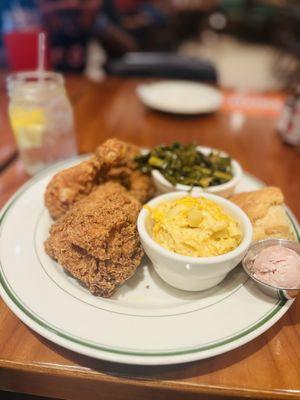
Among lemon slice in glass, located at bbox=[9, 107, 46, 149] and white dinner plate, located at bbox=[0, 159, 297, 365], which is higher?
lemon slice in glass, located at bbox=[9, 107, 46, 149]

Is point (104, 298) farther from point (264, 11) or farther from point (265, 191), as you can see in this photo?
point (264, 11)

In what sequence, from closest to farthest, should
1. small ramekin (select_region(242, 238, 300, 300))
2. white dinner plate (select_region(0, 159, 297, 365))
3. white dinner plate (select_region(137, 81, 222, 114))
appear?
white dinner plate (select_region(0, 159, 297, 365)), small ramekin (select_region(242, 238, 300, 300)), white dinner plate (select_region(137, 81, 222, 114))

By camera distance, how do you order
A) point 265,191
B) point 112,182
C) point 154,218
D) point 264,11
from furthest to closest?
point 264,11
point 112,182
point 265,191
point 154,218

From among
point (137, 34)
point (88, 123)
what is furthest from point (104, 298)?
point (137, 34)

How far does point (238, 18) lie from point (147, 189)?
12.6 metres

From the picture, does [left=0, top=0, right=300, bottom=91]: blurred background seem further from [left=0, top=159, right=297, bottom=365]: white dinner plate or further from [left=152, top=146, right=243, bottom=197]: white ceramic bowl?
[left=0, top=159, right=297, bottom=365]: white dinner plate

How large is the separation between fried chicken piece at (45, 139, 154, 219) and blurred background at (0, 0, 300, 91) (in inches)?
70.1

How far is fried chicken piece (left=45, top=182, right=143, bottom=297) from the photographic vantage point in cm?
131

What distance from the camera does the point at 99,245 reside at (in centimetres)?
129

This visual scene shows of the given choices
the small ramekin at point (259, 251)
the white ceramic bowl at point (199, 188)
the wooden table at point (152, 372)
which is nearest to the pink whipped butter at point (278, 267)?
the small ramekin at point (259, 251)

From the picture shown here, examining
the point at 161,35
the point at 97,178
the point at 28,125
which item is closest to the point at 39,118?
the point at 28,125

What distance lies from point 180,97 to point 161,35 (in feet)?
21.8

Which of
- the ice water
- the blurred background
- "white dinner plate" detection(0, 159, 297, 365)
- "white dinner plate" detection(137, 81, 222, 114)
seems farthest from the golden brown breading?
the blurred background

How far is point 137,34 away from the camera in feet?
23.5
